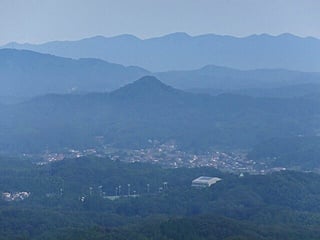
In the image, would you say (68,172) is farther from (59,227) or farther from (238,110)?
(238,110)

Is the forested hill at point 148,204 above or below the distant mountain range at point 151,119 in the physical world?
below

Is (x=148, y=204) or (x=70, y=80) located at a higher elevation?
(x=70, y=80)

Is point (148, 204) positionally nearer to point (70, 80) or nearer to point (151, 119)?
point (151, 119)

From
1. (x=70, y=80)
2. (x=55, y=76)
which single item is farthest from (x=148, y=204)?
(x=55, y=76)

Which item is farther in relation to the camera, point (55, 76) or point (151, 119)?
point (55, 76)

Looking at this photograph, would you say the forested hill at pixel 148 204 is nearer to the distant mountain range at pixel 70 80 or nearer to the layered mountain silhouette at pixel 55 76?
the distant mountain range at pixel 70 80

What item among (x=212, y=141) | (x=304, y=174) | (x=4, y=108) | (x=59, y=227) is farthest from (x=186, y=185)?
(x=4, y=108)

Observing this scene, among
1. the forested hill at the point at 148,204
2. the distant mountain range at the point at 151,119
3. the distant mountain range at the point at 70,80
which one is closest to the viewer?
the forested hill at the point at 148,204

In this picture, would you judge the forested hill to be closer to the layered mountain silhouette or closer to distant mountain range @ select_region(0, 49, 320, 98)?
distant mountain range @ select_region(0, 49, 320, 98)

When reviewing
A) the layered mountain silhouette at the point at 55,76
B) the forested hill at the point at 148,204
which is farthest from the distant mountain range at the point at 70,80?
the forested hill at the point at 148,204
